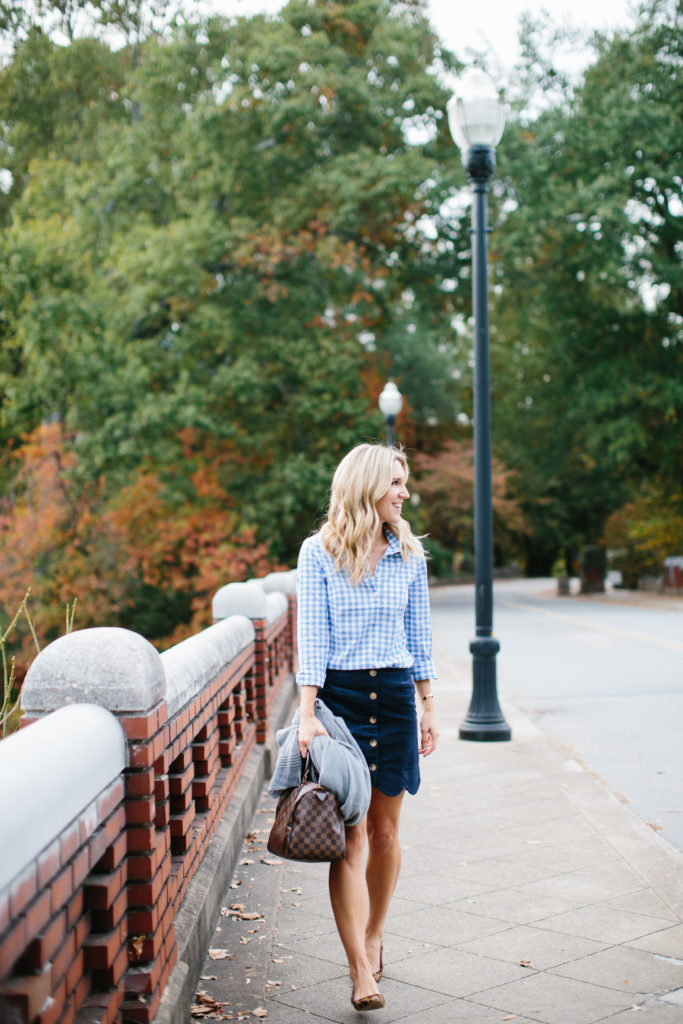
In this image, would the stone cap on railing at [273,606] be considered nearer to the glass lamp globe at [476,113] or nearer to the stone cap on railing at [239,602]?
the stone cap on railing at [239,602]

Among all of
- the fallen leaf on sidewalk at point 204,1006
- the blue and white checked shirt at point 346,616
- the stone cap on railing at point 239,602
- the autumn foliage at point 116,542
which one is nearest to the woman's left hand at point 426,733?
the blue and white checked shirt at point 346,616

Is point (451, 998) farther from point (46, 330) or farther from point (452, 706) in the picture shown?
point (46, 330)

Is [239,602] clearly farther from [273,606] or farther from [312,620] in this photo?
[312,620]

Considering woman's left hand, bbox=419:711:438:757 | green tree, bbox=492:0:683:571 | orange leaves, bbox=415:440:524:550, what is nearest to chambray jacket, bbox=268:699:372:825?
woman's left hand, bbox=419:711:438:757

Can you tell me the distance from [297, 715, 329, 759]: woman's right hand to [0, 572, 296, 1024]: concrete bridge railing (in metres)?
0.43

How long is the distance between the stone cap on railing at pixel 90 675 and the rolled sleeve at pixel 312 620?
85 centimetres

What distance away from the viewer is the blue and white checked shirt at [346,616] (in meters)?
3.54

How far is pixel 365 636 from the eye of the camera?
3.59m

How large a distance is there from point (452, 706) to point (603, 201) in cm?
1859

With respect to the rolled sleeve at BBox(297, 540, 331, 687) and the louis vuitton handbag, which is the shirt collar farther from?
the louis vuitton handbag

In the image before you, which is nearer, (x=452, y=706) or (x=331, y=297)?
(x=452, y=706)

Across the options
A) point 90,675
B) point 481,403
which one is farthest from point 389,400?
point 90,675

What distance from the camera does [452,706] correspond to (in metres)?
10.7

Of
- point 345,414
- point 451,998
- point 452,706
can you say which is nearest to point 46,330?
point 345,414
